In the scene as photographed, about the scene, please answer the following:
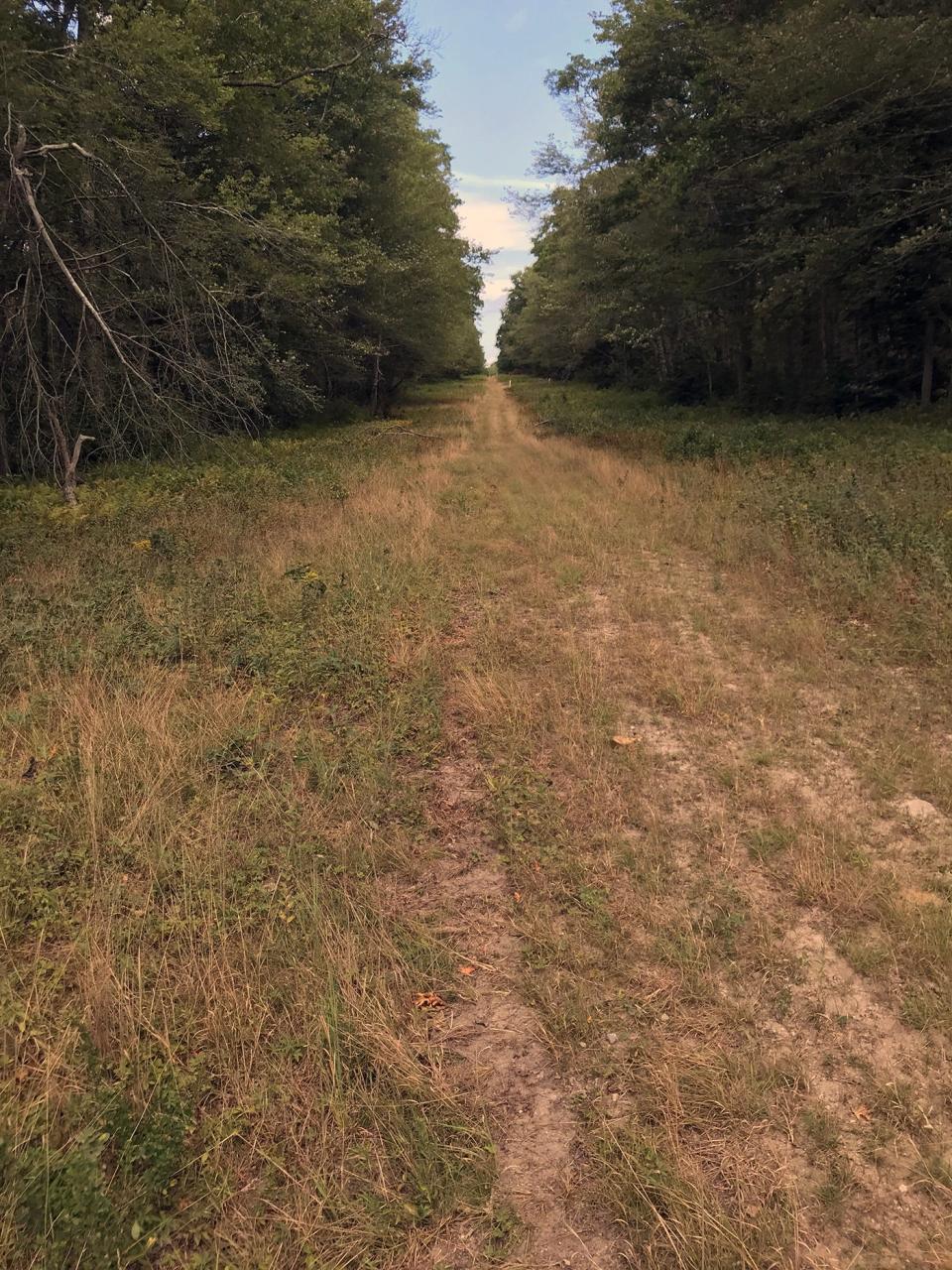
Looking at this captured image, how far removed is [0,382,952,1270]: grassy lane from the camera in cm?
189

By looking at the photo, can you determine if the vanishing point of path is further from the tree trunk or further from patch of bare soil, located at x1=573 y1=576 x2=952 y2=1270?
the tree trunk

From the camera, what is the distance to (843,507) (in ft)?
26.6

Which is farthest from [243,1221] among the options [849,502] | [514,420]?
[514,420]

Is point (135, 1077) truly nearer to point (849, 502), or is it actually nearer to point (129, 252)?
point (849, 502)

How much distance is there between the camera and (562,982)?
261cm

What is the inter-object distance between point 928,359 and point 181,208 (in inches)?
635

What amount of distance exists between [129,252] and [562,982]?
10.2 metres

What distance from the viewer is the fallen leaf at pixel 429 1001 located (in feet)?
8.38

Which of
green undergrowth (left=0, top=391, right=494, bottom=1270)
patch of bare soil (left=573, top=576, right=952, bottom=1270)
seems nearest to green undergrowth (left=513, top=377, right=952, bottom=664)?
patch of bare soil (left=573, top=576, right=952, bottom=1270)

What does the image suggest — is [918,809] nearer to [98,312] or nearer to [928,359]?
[98,312]

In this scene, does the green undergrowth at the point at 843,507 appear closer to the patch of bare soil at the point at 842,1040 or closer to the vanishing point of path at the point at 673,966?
the vanishing point of path at the point at 673,966

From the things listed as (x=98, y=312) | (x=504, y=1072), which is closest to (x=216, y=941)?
(x=504, y=1072)

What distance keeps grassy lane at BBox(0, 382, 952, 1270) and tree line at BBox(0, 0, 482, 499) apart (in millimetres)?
4265

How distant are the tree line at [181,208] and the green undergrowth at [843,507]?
6.45m
